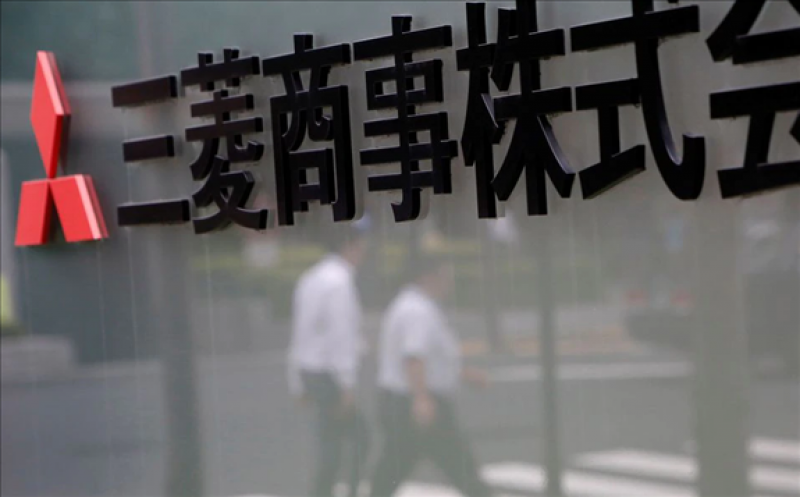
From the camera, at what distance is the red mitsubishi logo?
5.81m

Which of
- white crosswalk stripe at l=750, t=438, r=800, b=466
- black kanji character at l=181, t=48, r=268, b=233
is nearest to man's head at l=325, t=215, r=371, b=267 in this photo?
black kanji character at l=181, t=48, r=268, b=233

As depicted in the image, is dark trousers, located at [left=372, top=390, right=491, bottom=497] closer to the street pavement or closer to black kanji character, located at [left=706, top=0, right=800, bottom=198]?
the street pavement

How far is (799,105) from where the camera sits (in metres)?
3.44

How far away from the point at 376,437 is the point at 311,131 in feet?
4.00

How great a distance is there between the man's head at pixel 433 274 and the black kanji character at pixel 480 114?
291 mm

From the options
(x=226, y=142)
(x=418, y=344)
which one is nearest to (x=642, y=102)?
(x=418, y=344)

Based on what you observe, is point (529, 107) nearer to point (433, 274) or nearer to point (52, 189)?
point (433, 274)

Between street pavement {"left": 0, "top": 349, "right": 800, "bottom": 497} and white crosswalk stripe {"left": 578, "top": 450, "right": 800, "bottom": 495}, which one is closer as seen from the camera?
white crosswalk stripe {"left": 578, "top": 450, "right": 800, "bottom": 495}

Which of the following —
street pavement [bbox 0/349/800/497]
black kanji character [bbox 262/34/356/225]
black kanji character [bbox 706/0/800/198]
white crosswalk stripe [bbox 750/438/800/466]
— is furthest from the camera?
black kanji character [bbox 262/34/356/225]

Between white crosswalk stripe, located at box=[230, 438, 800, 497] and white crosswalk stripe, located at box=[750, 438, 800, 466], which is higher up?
white crosswalk stripe, located at box=[750, 438, 800, 466]

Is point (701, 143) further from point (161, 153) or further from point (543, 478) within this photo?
point (161, 153)

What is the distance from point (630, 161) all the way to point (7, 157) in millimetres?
3832

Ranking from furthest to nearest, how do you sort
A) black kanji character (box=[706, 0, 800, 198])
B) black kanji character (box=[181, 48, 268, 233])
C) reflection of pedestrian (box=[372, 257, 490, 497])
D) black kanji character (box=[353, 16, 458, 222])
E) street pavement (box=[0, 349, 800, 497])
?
black kanji character (box=[181, 48, 268, 233])
reflection of pedestrian (box=[372, 257, 490, 497])
black kanji character (box=[353, 16, 458, 222])
street pavement (box=[0, 349, 800, 497])
black kanji character (box=[706, 0, 800, 198])

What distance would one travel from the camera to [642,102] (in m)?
3.77
